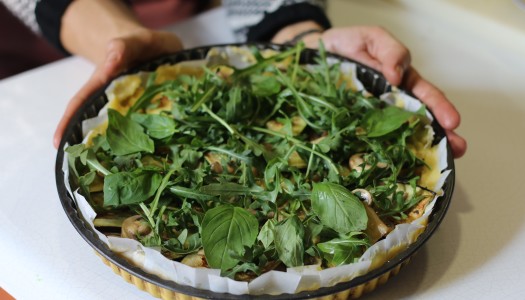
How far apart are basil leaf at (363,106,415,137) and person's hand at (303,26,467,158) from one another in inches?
2.7

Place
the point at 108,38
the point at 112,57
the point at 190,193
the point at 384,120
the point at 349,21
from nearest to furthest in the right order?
the point at 190,193, the point at 384,120, the point at 112,57, the point at 108,38, the point at 349,21

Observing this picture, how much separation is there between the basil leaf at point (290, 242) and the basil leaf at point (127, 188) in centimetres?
16

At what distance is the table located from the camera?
0.75 meters

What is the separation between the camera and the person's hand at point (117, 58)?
3.05ft

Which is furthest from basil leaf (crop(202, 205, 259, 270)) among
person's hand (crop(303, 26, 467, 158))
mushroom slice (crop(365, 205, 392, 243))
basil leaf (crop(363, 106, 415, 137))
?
person's hand (crop(303, 26, 467, 158))

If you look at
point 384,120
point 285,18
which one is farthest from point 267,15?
point 384,120

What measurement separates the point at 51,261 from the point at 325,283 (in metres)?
0.37

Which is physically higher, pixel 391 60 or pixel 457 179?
pixel 391 60

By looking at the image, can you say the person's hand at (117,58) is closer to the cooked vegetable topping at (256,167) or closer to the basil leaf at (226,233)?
the cooked vegetable topping at (256,167)

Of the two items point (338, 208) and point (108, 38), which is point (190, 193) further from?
point (108, 38)

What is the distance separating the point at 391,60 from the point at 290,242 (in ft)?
1.29

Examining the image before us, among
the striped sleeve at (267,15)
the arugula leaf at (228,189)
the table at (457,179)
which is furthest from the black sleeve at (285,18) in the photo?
the arugula leaf at (228,189)

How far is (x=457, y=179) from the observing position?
3.01 ft

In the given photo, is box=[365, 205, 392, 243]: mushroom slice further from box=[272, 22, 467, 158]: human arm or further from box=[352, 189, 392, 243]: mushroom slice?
box=[272, 22, 467, 158]: human arm
